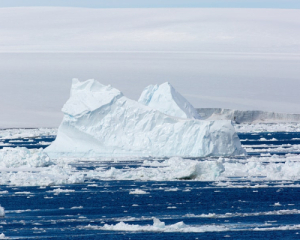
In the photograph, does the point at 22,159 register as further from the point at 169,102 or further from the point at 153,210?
the point at 169,102

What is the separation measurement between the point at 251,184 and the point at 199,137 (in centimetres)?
903

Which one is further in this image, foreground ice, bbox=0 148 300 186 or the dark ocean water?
foreground ice, bbox=0 148 300 186

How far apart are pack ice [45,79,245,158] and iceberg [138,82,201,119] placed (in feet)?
20.2

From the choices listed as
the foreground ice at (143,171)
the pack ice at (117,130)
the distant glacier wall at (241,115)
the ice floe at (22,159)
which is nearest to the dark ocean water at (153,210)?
the foreground ice at (143,171)

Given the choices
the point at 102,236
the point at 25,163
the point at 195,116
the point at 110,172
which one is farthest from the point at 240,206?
the point at 195,116

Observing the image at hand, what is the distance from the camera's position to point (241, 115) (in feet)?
237

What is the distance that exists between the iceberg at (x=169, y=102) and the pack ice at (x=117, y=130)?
6.15 meters

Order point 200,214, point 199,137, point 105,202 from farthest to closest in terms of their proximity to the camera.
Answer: point 199,137 → point 105,202 → point 200,214

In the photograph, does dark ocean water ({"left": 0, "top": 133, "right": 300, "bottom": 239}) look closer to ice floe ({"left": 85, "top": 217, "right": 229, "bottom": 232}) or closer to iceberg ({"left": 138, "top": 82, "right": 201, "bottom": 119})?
ice floe ({"left": 85, "top": 217, "right": 229, "bottom": 232})

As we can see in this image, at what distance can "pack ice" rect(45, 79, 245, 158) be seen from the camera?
109ft

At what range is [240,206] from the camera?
19.7 meters

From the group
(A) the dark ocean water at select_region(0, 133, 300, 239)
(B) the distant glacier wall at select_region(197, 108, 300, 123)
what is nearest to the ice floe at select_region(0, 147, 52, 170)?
(A) the dark ocean water at select_region(0, 133, 300, 239)

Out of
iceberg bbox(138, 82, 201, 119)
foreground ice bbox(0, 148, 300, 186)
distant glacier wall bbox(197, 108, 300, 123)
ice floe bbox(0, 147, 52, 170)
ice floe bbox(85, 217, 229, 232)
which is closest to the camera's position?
ice floe bbox(85, 217, 229, 232)

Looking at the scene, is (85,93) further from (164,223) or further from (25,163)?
(164,223)
